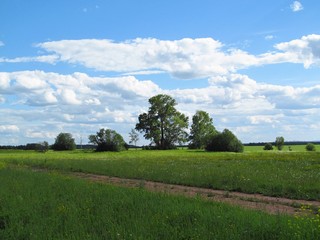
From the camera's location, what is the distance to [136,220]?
10.9m

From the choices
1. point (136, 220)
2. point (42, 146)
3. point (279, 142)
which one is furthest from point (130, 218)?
point (279, 142)

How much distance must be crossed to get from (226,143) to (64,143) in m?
50.8

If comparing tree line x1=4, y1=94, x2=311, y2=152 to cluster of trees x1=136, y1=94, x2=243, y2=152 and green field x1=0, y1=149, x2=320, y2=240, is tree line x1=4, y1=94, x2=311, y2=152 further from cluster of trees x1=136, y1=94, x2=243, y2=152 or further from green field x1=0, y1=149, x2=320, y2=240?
green field x1=0, y1=149, x2=320, y2=240

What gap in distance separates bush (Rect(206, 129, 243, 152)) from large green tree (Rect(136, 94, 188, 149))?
12.4 m

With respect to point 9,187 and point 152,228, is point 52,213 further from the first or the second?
point 9,187

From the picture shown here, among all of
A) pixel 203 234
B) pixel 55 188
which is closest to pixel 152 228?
pixel 203 234

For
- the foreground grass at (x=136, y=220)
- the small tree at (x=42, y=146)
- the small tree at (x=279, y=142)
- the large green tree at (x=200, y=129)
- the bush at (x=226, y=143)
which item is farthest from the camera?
the small tree at (x=279, y=142)

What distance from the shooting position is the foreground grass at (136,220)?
30.8ft

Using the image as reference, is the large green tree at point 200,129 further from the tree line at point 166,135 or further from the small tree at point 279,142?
the small tree at point 279,142

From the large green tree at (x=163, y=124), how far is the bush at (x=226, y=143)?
1241 cm

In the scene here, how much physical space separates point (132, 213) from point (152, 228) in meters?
1.99

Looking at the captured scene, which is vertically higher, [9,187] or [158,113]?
[158,113]

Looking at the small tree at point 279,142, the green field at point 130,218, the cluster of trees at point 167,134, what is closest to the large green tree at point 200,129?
the cluster of trees at point 167,134

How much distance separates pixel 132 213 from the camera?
472 inches
